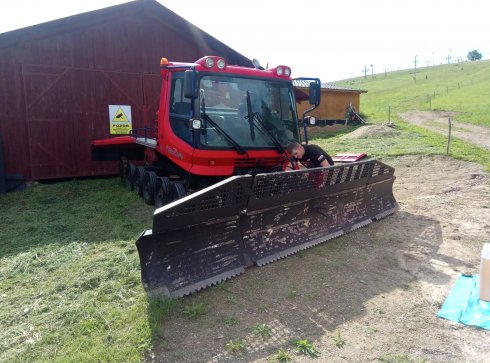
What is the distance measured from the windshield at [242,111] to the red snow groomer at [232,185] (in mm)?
14

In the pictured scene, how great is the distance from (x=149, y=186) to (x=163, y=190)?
83cm

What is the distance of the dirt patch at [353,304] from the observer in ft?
9.64

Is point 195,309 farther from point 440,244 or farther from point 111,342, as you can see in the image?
point 440,244

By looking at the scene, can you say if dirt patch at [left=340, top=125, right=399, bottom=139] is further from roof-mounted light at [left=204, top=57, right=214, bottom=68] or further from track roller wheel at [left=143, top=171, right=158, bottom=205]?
roof-mounted light at [left=204, top=57, right=214, bottom=68]

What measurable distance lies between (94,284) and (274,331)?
6.22 ft

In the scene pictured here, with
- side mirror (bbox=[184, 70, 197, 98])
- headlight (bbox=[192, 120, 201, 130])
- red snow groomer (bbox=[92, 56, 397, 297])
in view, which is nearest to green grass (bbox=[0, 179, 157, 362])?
red snow groomer (bbox=[92, 56, 397, 297])

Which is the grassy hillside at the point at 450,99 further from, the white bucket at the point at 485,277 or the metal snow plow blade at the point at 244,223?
the white bucket at the point at 485,277

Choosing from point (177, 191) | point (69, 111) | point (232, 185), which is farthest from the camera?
point (69, 111)

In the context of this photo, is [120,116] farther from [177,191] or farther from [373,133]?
[373,133]

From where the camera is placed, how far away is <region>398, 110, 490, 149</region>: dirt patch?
15859 millimetres

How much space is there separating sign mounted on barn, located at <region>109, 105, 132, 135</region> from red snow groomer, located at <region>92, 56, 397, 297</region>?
11.5 ft

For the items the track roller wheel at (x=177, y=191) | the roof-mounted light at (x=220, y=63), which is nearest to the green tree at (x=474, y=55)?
the roof-mounted light at (x=220, y=63)

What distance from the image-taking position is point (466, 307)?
3.46 m

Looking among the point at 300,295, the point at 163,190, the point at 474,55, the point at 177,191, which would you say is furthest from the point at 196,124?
the point at 474,55
